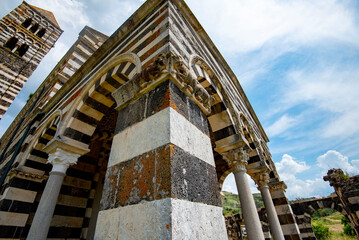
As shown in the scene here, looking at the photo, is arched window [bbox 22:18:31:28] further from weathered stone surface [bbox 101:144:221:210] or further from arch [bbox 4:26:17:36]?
weathered stone surface [bbox 101:144:221:210]

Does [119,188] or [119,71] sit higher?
[119,71]

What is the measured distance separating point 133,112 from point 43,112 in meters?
5.74

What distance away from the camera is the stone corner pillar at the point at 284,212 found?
538 cm

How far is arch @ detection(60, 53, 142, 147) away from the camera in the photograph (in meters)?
3.34

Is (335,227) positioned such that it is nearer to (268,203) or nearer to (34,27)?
(268,203)

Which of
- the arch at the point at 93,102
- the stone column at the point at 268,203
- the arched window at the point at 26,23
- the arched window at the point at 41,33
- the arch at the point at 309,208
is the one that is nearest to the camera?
the arch at the point at 93,102

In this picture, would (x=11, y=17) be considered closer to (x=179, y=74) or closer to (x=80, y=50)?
(x=80, y=50)

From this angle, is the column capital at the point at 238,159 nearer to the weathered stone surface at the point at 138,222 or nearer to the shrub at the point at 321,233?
the weathered stone surface at the point at 138,222

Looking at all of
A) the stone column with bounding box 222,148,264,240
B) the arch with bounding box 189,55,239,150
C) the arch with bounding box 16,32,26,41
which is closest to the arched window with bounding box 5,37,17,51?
the arch with bounding box 16,32,26,41

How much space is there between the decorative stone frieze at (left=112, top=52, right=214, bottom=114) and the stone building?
1 cm

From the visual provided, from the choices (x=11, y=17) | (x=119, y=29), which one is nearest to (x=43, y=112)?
(x=119, y=29)

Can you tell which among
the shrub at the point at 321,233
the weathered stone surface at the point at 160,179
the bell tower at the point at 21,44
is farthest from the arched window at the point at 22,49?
the shrub at the point at 321,233

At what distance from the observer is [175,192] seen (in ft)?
3.56

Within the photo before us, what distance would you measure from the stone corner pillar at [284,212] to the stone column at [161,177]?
5.67 meters
